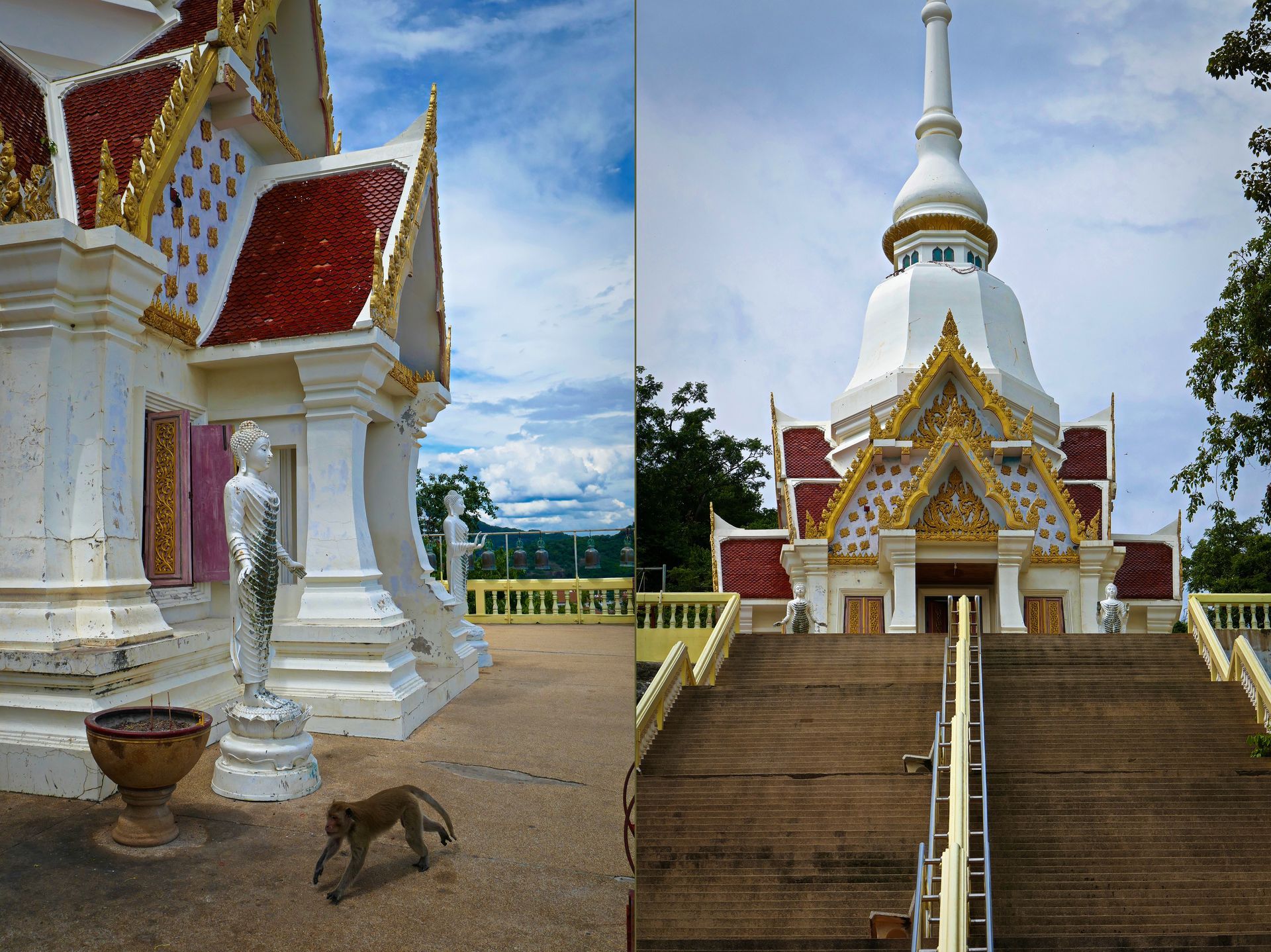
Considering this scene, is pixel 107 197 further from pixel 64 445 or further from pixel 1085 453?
pixel 1085 453

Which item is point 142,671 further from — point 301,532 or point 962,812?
point 962,812

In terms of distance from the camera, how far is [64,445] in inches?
85.7

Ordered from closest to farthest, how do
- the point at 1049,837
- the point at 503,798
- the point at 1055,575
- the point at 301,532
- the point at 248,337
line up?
1. the point at 503,798
2. the point at 248,337
3. the point at 301,532
4. the point at 1049,837
5. the point at 1055,575

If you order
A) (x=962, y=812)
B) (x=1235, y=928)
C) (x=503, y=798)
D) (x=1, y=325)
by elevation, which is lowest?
(x=1235, y=928)

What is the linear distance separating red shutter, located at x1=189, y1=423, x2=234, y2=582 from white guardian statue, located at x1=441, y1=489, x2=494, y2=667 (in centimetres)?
62

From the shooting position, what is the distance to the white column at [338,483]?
116 inches

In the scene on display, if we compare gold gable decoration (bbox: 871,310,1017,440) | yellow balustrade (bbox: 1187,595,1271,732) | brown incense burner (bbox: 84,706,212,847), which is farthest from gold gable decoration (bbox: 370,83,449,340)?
gold gable decoration (bbox: 871,310,1017,440)

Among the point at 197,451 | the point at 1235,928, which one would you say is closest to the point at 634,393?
the point at 197,451

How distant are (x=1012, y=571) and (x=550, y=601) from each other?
6.85 m

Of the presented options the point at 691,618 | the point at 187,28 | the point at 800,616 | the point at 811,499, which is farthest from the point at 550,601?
the point at 811,499

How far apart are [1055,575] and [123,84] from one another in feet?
28.8

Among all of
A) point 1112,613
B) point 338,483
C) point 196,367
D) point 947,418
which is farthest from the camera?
point 947,418

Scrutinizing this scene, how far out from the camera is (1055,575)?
29.4ft

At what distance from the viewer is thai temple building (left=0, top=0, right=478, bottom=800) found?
2.14 metres
